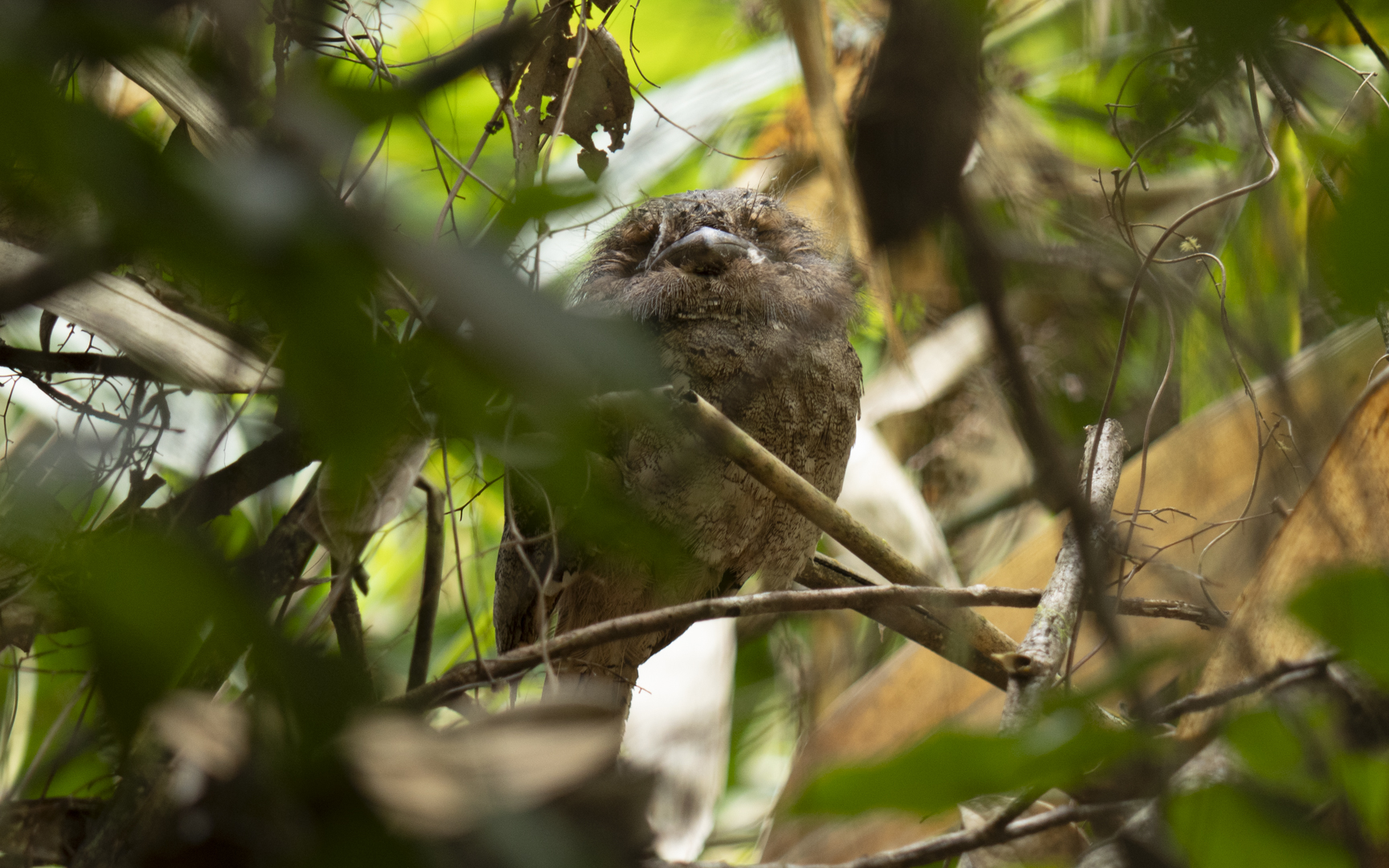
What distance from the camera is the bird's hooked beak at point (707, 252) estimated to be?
5.67 ft

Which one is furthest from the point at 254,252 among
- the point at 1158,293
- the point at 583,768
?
the point at 1158,293

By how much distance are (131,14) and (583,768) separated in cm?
26

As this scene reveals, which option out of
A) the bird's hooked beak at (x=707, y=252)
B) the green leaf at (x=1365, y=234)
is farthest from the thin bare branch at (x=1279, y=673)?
the bird's hooked beak at (x=707, y=252)

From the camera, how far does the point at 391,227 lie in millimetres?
299

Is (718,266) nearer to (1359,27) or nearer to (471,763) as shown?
(1359,27)

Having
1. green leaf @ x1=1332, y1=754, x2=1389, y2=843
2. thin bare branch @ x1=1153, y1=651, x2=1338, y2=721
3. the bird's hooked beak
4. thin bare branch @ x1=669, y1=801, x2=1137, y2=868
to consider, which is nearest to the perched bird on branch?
the bird's hooked beak

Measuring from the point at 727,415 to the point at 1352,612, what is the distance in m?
1.28

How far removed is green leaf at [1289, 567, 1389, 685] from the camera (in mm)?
301

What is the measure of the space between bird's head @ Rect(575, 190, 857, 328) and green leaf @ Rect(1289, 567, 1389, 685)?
1.23 meters

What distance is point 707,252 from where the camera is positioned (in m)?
1.73

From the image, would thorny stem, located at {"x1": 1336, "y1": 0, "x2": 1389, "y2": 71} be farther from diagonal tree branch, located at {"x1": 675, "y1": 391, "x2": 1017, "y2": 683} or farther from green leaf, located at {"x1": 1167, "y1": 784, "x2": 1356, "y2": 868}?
diagonal tree branch, located at {"x1": 675, "y1": 391, "x2": 1017, "y2": 683}

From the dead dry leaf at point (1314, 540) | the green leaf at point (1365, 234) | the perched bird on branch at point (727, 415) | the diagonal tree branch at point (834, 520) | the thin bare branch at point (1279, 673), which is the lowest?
the thin bare branch at point (1279, 673)

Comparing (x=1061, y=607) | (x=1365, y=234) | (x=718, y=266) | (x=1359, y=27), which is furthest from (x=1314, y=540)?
(x=718, y=266)

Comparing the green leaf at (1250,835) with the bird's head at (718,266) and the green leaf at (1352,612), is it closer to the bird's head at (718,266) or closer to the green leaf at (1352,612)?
the green leaf at (1352,612)
